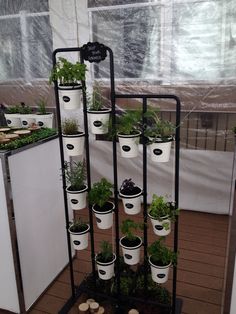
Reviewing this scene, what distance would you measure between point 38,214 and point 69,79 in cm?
88

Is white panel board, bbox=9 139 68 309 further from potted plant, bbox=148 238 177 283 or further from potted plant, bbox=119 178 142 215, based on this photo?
potted plant, bbox=148 238 177 283

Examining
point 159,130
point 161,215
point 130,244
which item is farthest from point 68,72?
point 130,244

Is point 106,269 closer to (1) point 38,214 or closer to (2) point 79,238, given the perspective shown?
(2) point 79,238

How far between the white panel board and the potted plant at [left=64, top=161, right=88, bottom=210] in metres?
0.22

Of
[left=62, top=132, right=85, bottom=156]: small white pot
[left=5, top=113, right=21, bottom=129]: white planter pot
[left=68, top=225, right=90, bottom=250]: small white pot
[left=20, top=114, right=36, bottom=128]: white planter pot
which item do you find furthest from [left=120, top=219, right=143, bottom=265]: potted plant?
[left=5, top=113, right=21, bottom=129]: white planter pot

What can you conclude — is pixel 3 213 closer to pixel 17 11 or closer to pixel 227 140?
pixel 227 140

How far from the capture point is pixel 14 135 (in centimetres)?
199

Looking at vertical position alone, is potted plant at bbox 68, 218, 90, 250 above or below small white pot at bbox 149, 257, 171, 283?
above

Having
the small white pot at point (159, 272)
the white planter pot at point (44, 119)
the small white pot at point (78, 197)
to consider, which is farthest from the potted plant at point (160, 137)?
the white planter pot at point (44, 119)

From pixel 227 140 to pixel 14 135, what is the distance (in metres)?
1.91

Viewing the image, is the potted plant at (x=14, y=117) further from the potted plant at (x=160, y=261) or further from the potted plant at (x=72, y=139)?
the potted plant at (x=160, y=261)

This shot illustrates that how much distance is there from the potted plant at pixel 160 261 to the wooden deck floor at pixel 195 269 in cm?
41

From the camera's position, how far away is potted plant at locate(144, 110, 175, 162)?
1.57 m

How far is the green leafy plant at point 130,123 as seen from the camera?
160cm
